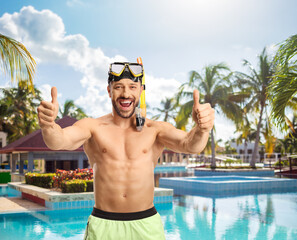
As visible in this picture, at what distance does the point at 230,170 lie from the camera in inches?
942

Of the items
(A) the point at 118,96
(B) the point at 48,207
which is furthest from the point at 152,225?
(B) the point at 48,207

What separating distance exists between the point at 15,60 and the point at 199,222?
5.53 meters

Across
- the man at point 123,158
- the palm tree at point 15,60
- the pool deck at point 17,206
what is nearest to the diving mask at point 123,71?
the man at point 123,158

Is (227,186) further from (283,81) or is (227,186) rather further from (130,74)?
(130,74)

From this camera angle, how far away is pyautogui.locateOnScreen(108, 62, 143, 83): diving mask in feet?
8.10

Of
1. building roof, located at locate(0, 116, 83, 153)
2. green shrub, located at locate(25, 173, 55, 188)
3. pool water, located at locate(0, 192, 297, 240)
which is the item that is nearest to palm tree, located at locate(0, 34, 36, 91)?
pool water, located at locate(0, 192, 297, 240)

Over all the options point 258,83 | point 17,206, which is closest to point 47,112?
point 17,206

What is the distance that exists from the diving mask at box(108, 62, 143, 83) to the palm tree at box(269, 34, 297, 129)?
18.7 ft

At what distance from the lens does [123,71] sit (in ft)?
8.14

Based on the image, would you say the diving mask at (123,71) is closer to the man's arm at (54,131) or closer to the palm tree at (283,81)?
the man's arm at (54,131)

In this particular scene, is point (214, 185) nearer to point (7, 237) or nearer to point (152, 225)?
point (7, 237)

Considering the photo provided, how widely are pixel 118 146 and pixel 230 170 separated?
73.8ft

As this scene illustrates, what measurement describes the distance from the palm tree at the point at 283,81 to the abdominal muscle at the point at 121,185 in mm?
5896

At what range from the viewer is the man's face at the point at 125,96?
96.0 inches
